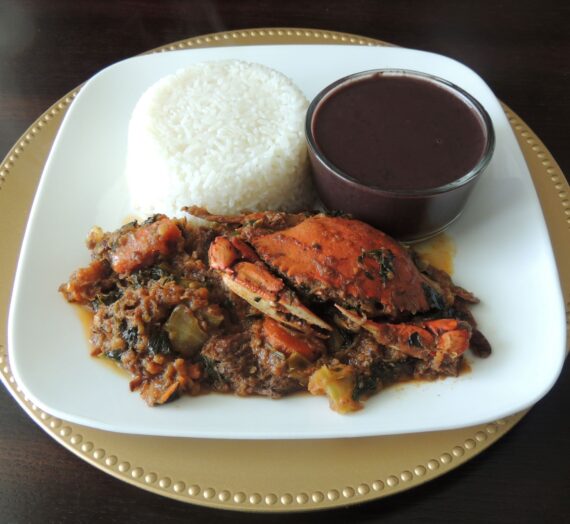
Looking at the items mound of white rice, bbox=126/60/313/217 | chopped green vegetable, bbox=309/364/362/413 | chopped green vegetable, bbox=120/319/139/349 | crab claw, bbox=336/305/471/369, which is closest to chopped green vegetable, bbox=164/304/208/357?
chopped green vegetable, bbox=120/319/139/349

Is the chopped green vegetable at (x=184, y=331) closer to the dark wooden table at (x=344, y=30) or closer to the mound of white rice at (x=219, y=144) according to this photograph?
the dark wooden table at (x=344, y=30)

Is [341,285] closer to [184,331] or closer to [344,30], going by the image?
[184,331]

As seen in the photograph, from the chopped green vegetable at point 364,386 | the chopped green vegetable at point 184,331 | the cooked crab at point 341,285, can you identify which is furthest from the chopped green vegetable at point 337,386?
the chopped green vegetable at point 184,331

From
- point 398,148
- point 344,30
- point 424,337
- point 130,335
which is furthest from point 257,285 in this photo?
point 344,30

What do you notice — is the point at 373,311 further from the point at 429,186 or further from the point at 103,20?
the point at 103,20

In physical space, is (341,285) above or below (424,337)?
above

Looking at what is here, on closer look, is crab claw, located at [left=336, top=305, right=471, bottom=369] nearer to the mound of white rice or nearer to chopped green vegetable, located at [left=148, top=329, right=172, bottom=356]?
chopped green vegetable, located at [left=148, top=329, right=172, bottom=356]

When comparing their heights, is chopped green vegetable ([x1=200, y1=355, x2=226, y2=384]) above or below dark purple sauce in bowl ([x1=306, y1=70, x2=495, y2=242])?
below
